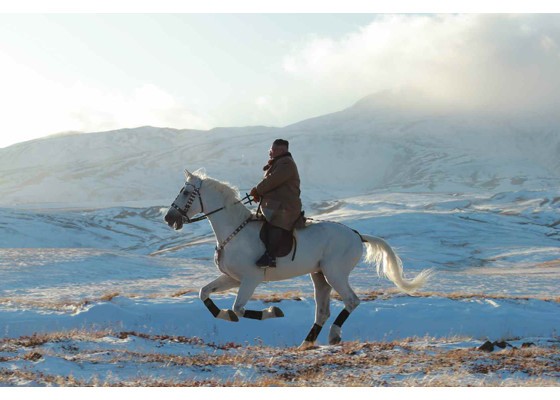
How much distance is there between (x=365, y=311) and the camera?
20.7m

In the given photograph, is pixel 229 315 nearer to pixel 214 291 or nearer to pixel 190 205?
pixel 214 291

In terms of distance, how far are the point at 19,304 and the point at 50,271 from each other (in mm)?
29475

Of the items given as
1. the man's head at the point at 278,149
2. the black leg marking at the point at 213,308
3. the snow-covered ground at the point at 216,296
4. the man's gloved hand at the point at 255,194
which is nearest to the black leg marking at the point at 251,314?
the black leg marking at the point at 213,308

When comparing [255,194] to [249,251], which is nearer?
[249,251]

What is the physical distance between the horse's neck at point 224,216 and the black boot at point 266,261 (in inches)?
30.9

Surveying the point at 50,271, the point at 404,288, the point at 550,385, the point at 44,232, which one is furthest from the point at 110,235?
the point at 550,385

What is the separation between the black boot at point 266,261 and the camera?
12.6 metres

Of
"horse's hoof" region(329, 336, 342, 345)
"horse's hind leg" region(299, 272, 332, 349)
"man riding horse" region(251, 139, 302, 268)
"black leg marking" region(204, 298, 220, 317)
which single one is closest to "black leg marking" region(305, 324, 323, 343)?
"horse's hind leg" region(299, 272, 332, 349)

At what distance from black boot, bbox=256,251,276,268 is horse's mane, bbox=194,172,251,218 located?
0.94 m

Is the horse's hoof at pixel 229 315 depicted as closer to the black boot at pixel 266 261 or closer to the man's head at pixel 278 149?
the black boot at pixel 266 261

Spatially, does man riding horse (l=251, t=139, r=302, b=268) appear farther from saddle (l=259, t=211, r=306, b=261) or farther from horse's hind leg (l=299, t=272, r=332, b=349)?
horse's hind leg (l=299, t=272, r=332, b=349)

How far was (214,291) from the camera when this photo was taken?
13.0 metres

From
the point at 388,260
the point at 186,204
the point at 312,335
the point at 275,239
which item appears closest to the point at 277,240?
the point at 275,239

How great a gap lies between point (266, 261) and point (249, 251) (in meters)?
0.36
